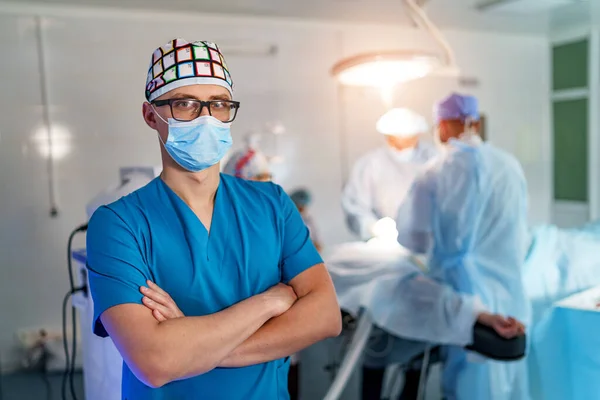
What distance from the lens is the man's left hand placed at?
0.97m

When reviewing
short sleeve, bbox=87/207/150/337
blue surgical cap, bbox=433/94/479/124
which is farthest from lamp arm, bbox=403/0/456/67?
short sleeve, bbox=87/207/150/337

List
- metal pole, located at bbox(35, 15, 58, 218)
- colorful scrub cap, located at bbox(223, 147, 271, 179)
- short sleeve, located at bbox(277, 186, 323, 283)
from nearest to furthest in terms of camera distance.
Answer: short sleeve, located at bbox(277, 186, 323, 283) < colorful scrub cap, located at bbox(223, 147, 271, 179) < metal pole, located at bbox(35, 15, 58, 218)

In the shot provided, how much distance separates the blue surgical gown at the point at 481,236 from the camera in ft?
6.37

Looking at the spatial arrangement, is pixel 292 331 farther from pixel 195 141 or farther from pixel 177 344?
pixel 195 141

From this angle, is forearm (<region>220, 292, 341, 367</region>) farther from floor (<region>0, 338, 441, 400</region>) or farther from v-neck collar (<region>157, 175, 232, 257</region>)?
floor (<region>0, 338, 441, 400</region>)

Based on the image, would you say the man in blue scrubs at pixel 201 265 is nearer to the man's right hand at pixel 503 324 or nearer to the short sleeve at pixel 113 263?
the short sleeve at pixel 113 263

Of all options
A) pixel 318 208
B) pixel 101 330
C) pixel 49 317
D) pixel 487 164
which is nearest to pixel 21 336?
pixel 49 317

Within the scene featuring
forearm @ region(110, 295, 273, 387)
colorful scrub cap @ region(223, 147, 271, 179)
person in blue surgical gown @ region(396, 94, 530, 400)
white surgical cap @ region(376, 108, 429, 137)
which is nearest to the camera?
forearm @ region(110, 295, 273, 387)

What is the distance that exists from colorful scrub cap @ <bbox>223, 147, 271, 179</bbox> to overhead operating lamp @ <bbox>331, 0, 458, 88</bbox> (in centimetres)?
49

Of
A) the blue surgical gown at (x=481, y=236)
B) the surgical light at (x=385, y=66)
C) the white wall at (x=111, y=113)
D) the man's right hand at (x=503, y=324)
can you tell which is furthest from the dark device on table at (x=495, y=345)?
the white wall at (x=111, y=113)

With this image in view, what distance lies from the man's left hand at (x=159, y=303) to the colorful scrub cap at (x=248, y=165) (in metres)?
1.36

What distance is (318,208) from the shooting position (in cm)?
407

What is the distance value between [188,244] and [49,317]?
272cm

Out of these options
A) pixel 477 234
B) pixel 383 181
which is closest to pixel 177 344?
pixel 477 234
